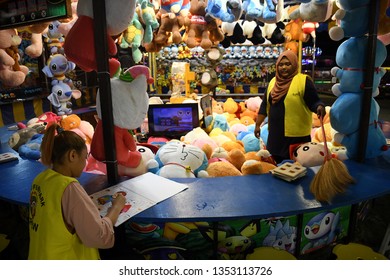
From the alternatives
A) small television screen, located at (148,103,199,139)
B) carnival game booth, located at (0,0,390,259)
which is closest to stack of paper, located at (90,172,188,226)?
carnival game booth, located at (0,0,390,259)

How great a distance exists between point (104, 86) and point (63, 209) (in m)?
0.85

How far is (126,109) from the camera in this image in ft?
7.40

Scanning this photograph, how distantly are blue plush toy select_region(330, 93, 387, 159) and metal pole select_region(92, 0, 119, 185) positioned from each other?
1706mm

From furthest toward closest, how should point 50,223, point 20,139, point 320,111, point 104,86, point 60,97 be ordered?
point 60,97 → point 20,139 → point 320,111 → point 104,86 → point 50,223

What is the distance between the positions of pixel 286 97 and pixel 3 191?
248 cm

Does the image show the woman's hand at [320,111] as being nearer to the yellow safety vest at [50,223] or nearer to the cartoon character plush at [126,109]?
the cartoon character plush at [126,109]

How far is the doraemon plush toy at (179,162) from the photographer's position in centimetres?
243

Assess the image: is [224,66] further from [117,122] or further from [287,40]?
[117,122]

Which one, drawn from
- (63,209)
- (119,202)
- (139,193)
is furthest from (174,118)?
(63,209)

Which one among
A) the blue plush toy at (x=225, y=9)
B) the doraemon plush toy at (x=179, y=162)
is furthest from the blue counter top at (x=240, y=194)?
the blue plush toy at (x=225, y=9)

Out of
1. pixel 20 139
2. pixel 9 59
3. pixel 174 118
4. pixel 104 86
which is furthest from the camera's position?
pixel 174 118

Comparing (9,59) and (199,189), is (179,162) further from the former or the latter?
(9,59)

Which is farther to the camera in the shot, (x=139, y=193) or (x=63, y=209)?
(x=139, y=193)

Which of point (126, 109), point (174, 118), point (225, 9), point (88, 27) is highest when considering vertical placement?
point (225, 9)
